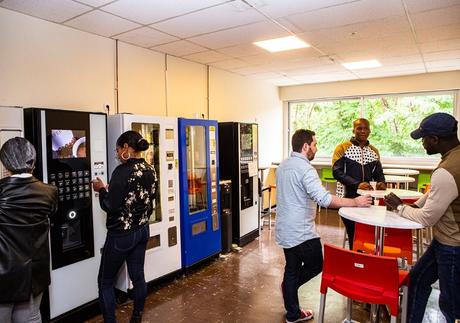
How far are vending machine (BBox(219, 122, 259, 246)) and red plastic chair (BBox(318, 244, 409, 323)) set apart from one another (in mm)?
2765

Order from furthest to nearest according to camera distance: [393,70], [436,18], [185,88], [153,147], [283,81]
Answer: [283,81]
[393,70]
[185,88]
[153,147]
[436,18]

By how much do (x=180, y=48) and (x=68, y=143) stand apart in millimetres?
1958

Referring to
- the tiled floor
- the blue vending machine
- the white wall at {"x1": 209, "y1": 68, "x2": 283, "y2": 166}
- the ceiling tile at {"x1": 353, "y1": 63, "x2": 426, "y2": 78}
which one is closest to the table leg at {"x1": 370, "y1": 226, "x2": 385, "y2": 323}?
the tiled floor

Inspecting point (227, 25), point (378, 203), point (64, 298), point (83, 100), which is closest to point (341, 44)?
point (227, 25)

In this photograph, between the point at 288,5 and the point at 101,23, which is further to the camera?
the point at 101,23

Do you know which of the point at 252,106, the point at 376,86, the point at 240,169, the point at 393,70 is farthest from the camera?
the point at 376,86

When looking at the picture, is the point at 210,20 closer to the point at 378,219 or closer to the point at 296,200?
the point at 296,200

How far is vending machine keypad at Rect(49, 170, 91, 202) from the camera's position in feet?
8.84

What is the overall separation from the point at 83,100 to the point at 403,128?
239 inches

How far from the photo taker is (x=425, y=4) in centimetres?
286

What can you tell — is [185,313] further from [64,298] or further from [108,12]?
[108,12]

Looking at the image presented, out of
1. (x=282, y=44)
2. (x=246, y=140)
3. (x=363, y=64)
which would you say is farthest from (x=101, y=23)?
(x=363, y=64)

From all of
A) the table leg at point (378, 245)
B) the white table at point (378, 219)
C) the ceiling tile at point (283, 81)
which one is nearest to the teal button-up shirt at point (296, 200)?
the white table at point (378, 219)

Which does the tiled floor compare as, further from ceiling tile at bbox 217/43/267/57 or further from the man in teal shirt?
ceiling tile at bbox 217/43/267/57
